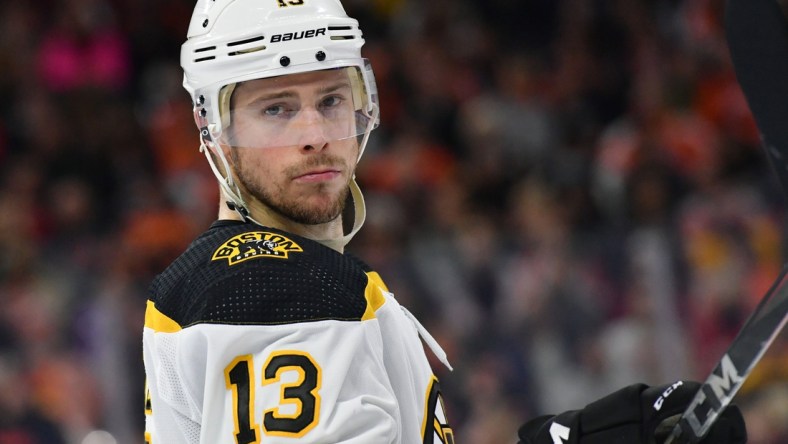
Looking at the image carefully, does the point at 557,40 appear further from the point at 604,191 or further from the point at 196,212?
the point at 196,212

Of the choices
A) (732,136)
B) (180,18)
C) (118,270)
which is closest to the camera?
(118,270)

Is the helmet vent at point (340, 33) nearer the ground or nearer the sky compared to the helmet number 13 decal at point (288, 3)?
nearer the ground

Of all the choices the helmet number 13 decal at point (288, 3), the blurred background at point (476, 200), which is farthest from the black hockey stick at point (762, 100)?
the blurred background at point (476, 200)

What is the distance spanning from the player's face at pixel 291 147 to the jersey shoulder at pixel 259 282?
11cm

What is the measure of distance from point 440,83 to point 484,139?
2.02 ft

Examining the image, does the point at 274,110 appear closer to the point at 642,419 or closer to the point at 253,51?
the point at 253,51

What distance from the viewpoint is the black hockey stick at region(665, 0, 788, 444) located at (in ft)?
6.35

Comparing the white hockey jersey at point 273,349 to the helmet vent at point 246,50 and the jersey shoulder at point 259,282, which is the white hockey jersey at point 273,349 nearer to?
the jersey shoulder at point 259,282

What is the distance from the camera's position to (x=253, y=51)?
2.31 metres

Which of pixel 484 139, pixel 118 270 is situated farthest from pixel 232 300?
pixel 484 139

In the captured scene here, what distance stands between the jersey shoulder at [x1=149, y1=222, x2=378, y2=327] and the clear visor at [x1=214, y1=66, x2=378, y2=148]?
18 centimetres

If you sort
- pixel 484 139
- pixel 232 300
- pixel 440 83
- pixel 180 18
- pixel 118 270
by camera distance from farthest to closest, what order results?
pixel 180 18 → pixel 440 83 → pixel 484 139 → pixel 118 270 → pixel 232 300

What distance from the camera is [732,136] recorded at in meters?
6.09

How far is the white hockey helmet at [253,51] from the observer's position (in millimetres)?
2311
